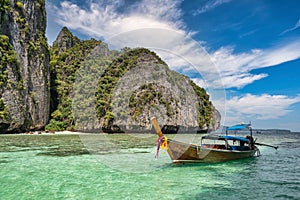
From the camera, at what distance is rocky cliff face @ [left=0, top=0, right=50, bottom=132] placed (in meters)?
35.2

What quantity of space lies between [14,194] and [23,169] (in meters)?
3.75

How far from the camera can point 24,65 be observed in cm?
4088

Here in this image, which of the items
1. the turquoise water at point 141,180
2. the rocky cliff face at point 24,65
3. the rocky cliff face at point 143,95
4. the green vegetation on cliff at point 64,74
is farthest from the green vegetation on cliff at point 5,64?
the turquoise water at point 141,180

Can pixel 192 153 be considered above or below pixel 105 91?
below

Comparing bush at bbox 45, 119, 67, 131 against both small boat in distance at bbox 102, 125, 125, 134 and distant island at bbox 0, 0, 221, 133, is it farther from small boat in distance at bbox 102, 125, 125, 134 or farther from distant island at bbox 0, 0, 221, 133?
small boat in distance at bbox 102, 125, 125, 134

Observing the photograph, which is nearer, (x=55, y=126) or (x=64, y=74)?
(x=55, y=126)

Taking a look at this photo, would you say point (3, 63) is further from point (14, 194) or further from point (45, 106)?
point (14, 194)

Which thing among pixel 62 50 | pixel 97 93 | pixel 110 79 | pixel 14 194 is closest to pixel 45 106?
pixel 97 93

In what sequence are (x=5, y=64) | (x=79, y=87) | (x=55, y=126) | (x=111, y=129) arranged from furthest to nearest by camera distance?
(x=79, y=87), (x=111, y=129), (x=55, y=126), (x=5, y=64)

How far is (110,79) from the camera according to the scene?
5666cm

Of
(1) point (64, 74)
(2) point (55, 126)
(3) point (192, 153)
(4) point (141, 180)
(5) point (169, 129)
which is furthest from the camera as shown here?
Answer: (1) point (64, 74)

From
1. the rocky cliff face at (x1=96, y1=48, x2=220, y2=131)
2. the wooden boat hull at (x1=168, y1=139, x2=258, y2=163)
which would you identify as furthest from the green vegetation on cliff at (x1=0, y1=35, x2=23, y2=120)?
the wooden boat hull at (x1=168, y1=139, x2=258, y2=163)

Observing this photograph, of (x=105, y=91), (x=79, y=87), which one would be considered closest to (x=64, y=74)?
(x=79, y=87)

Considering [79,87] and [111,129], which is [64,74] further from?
[111,129]
